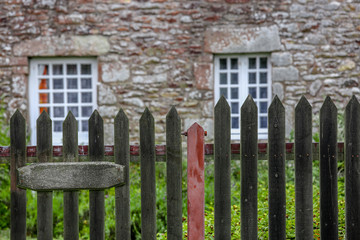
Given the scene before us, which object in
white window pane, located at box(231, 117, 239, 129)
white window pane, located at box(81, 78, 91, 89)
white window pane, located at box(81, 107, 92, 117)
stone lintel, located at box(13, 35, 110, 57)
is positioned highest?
stone lintel, located at box(13, 35, 110, 57)

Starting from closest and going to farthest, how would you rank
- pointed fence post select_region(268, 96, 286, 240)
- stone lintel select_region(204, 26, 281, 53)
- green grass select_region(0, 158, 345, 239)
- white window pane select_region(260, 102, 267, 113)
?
pointed fence post select_region(268, 96, 286, 240) → green grass select_region(0, 158, 345, 239) → stone lintel select_region(204, 26, 281, 53) → white window pane select_region(260, 102, 267, 113)

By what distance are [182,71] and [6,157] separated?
13.3 ft

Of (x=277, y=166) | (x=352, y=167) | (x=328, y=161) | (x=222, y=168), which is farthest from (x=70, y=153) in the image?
(x=352, y=167)

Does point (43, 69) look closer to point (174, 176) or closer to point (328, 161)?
point (174, 176)

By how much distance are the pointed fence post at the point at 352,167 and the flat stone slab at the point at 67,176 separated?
1596 mm

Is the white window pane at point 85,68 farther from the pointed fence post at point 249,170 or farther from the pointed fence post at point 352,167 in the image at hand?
the pointed fence post at point 352,167

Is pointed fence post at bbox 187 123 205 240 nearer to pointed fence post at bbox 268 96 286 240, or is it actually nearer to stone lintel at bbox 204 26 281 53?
pointed fence post at bbox 268 96 286 240

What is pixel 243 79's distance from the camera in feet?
24.0

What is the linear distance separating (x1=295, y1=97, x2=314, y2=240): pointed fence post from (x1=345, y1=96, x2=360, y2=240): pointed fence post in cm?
26

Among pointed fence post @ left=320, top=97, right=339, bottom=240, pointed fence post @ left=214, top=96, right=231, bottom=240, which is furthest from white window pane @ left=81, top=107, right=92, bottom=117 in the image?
pointed fence post @ left=320, top=97, right=339, bottom=240

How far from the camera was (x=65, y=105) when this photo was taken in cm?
738

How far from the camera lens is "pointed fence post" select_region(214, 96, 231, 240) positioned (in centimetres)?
332

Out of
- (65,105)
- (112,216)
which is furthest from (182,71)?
(112,216)

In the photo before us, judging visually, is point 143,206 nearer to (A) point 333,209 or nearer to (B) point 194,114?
(A) point 333,209
